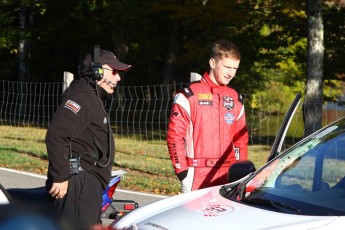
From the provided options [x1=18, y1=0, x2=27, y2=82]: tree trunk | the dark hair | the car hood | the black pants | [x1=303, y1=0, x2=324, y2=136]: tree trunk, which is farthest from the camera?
[x1=18, y1=0, x2=27, y2=82]: tree trunk

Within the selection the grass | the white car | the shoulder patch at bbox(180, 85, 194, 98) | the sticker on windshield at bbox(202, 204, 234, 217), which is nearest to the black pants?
the white car

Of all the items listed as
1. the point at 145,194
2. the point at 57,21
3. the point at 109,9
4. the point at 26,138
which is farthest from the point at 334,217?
the point at 57,21

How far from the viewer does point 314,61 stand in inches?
749

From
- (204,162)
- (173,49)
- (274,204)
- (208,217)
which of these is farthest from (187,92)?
(173,49)

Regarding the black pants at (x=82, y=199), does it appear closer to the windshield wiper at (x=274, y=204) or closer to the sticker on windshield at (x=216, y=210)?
the sticker on windshield at (x=216, y=210)

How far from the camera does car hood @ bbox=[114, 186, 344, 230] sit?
160 inches

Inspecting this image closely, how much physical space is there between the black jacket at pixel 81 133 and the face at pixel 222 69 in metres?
0.91

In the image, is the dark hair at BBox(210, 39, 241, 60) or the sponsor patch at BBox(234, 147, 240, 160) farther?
the sponsor patch at BBox(234, 147, 240, 160)

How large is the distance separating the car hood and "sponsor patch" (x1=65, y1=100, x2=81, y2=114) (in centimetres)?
88

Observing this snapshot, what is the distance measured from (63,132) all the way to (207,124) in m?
1.22

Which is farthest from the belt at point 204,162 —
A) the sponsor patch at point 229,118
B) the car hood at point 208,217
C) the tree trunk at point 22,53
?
the tree trunk at point 22,53

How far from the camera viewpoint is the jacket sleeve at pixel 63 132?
17.3ft

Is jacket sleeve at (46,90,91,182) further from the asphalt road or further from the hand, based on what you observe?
the asphalt road

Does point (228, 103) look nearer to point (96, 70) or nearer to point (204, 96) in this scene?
point (204, 96)
